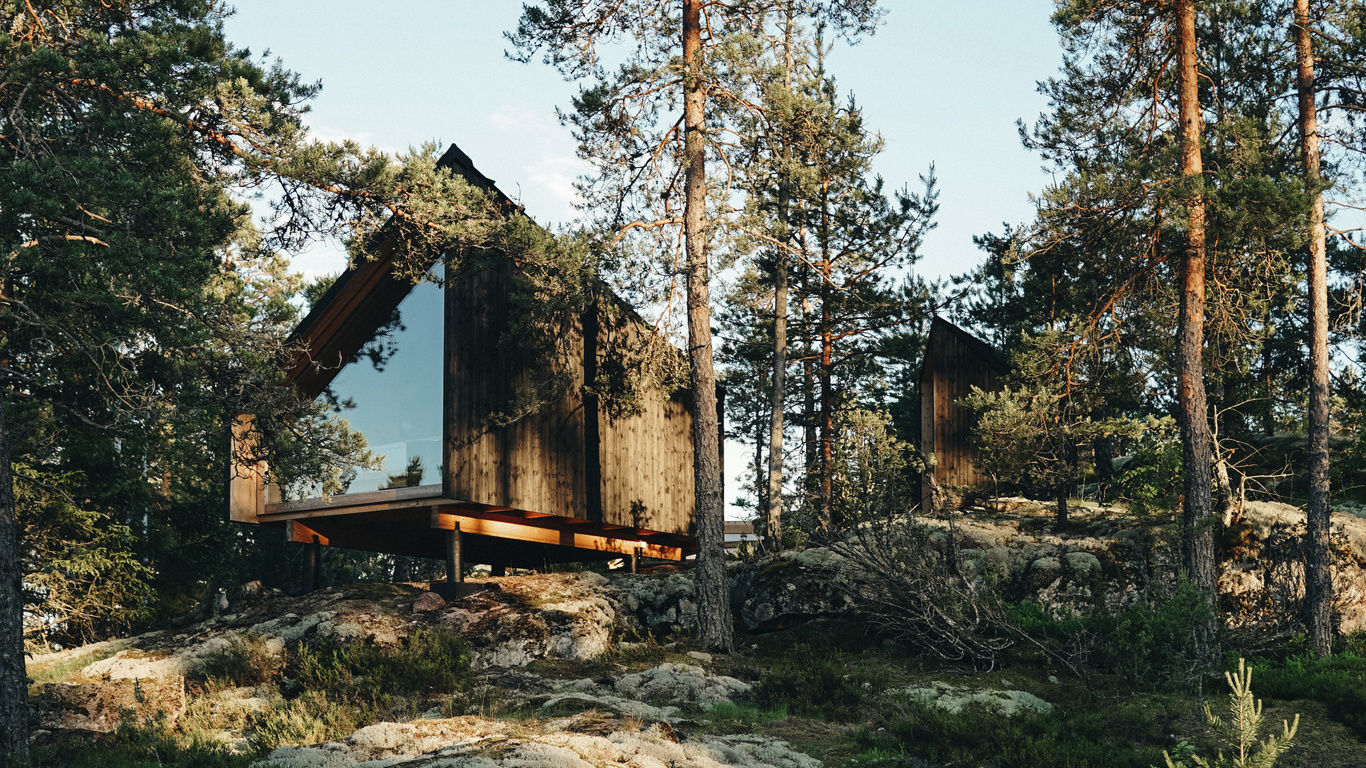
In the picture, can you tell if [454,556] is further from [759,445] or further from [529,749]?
[759,445]

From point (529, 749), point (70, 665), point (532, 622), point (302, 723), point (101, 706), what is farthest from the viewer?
point (70, 665)

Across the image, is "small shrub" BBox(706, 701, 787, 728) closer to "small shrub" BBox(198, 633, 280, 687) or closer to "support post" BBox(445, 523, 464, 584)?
"small shrub" BBox(198, 633, 280, 687)

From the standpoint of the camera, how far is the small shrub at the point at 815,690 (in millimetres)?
10344

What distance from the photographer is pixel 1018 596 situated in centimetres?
1506

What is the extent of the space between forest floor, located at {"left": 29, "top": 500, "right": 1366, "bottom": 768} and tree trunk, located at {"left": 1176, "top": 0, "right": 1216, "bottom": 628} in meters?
1.84

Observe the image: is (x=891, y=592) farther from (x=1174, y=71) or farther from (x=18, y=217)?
(x=18, y=217)

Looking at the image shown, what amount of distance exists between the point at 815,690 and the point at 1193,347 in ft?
26.0

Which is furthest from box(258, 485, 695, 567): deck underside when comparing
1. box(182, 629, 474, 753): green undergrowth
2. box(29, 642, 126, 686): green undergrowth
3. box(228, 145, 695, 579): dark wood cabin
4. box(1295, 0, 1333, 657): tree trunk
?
box(1295, 0, 1333, 657): tree trunk

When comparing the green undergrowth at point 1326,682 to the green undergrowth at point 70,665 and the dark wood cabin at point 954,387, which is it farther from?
the green undergrowth at point 70,665

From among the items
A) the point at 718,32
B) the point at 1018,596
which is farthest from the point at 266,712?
the point at 718,32

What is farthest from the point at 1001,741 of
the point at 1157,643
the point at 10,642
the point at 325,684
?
the point at 10,642

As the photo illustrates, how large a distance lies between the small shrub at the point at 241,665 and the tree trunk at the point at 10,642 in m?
1.96

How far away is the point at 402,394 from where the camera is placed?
15.1 metres

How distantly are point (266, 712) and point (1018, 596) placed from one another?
10.6m
